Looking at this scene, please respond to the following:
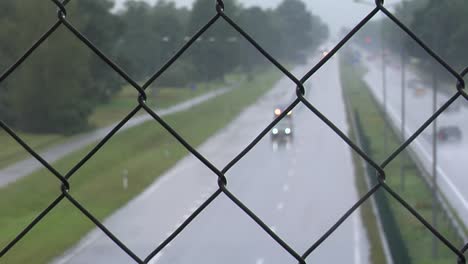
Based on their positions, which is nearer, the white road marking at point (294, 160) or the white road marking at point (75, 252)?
the white road marking at point (75, 252)

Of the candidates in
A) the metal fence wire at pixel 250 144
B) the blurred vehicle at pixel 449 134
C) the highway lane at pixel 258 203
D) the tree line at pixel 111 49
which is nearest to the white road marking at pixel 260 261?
the highway lane at pixel 258 203

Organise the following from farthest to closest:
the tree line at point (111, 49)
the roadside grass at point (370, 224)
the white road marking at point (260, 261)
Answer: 1. the roadside grass at point (370, 224)
2. the white road marking at point (260, 261)
3. the tree line at point (111, 49)

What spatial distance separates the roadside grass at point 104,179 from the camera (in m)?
5.43

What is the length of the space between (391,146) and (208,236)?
2258 mm

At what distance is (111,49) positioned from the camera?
23.2 feet

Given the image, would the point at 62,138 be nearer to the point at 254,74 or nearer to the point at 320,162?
the point at 254,74

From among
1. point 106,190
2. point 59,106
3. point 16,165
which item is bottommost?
point 16,165

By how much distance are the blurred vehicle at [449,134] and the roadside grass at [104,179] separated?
141 centimetres

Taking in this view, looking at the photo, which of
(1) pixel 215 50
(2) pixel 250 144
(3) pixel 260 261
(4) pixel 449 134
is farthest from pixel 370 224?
(2) pixel 250 144

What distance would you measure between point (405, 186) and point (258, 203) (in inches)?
58.7

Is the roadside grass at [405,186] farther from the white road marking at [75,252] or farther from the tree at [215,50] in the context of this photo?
the white road marking at [75,252]

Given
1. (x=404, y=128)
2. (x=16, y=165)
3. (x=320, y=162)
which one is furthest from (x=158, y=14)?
(x=320, y=162)

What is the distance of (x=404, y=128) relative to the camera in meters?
8.21

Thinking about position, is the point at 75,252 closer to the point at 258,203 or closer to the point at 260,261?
the point at 260,261
